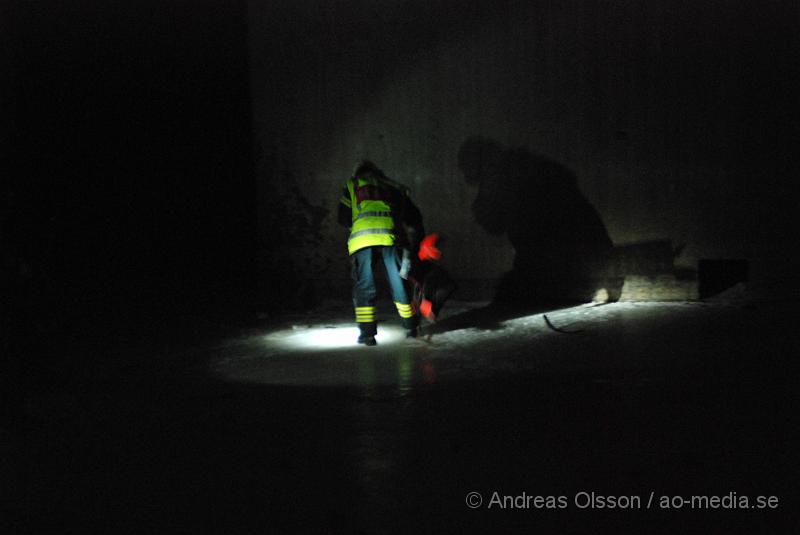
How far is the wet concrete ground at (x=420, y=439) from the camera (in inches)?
126

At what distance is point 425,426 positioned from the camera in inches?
167

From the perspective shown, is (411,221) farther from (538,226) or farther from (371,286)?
(538,226)

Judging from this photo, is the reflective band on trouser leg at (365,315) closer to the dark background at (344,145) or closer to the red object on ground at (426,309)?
the red object on ground at (426,309)

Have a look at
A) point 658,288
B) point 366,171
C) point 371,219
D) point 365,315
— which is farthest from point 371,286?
point 658,288

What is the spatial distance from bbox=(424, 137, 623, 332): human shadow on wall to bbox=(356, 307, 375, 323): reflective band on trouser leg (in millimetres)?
1847

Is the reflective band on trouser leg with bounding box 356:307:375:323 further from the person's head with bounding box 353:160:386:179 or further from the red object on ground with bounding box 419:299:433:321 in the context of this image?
the person's head with bounding box 353:160:386:179

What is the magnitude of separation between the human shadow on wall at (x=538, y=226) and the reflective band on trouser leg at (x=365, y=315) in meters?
1.85

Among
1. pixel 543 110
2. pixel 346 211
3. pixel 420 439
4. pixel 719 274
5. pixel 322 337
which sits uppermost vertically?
pixel 543 110

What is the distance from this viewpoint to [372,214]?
6.85m

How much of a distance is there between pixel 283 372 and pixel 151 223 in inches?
160

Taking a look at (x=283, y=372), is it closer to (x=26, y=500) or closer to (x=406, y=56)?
(x=26, y=500)

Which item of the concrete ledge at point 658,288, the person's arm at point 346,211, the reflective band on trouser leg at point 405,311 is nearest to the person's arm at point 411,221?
the person's arm at point 346,211

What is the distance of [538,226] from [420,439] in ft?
15.9

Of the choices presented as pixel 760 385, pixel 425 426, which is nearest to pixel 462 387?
pixel 425 426
